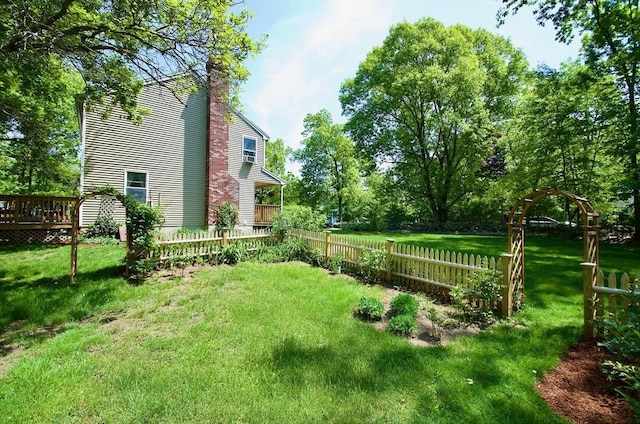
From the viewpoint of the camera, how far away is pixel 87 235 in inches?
478

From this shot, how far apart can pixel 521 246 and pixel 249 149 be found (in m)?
14.9

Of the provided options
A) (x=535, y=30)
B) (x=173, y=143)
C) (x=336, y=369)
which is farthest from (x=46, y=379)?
(x=535, y=30)

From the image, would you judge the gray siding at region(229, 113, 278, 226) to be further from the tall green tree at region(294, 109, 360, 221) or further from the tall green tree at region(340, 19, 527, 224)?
the tall green tree at region(294, 109, 360, 221)

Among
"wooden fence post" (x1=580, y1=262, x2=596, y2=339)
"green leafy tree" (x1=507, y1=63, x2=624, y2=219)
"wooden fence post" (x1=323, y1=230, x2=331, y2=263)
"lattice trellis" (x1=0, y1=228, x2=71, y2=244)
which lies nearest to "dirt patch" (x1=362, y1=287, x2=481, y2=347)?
"wooden fence post" (x1=580, y1=262, x2=596, y2=339)

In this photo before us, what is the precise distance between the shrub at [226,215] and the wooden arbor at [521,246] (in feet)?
42.0

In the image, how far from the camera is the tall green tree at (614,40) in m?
11.0

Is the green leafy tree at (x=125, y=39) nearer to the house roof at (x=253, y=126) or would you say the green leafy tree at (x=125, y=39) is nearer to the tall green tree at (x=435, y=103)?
the house roof at (x=253, y=126)

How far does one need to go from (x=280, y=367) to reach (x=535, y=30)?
1522 centimetres

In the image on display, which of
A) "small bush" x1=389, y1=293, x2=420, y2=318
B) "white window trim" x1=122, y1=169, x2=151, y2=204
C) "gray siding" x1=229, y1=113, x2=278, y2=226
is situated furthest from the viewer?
"gray siding" x1=229, y1=113, x2=278, y2=226

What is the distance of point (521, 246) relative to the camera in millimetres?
5719

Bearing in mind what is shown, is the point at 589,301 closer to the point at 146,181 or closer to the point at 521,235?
the point at 521,235

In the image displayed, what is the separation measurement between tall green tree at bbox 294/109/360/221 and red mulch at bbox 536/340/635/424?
28.7m

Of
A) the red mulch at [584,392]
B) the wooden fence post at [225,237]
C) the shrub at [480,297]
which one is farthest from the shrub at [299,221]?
the red mulch at [584,392]

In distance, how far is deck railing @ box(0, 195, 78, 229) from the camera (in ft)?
35.6
